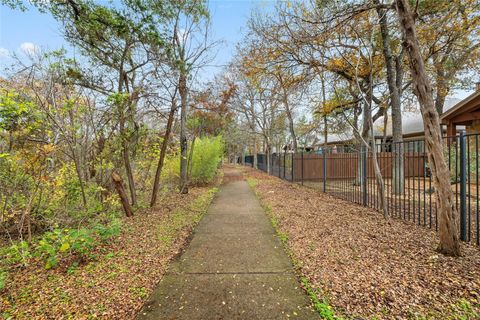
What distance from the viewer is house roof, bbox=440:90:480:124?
7.52 metres

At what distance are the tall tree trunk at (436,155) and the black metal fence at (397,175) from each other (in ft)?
1.28

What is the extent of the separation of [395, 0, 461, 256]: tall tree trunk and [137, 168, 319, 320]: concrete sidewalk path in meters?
1.91

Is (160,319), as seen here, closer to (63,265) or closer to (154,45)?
(63,265)

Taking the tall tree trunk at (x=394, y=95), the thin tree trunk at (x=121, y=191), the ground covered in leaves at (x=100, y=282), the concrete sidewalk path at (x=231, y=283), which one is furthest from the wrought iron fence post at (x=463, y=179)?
the thin tree trunk at (x=121, y=191)

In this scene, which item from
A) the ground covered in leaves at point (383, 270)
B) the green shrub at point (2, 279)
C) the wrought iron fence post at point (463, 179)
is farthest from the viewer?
the wrought iron fence post at point (463, 179)

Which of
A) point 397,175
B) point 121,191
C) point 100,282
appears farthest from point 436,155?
point 121,191

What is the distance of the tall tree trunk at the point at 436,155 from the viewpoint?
261cm

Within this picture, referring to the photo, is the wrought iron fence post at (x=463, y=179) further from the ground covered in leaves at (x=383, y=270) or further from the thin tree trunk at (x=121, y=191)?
the thin tree trunk at (x=121, y=191)

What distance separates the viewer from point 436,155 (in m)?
2.65

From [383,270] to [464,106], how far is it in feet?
30.6

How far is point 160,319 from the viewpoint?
6.18 ft

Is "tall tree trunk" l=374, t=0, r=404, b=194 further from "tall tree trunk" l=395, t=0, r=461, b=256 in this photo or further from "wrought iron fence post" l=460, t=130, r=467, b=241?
"tall tree trunk" l=395, t=0, r=461, b=256

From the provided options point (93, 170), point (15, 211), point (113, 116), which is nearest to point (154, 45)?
point (113, 116)

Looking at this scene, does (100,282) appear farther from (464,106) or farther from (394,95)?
(464,106)
